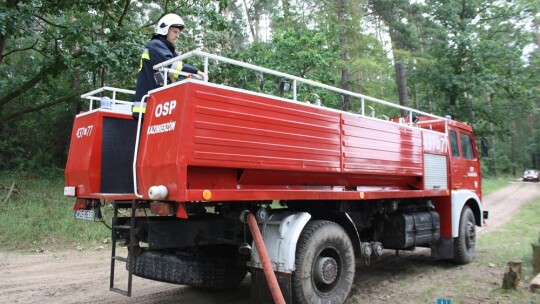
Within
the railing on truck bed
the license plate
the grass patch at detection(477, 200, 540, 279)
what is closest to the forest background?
the railing on truck bed

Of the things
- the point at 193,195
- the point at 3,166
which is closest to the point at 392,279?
the point at 193,195

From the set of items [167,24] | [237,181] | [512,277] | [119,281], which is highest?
[167,24]

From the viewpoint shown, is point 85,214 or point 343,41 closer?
point 85,214

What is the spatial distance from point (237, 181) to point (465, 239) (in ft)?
A: 18.1

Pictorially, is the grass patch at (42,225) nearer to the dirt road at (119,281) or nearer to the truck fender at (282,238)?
the dirt road at (119,281)

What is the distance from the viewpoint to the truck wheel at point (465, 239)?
780 cm

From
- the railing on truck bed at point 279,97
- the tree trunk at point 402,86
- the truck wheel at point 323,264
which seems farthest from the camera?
the tree trunk at point 402,86

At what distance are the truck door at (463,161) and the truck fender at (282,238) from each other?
420cm

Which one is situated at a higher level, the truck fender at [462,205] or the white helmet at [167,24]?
the white helmet at [167,24]

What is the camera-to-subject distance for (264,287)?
4.64m

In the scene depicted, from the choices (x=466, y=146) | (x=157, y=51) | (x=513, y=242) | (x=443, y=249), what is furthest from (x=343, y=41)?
(x=157, y=51)

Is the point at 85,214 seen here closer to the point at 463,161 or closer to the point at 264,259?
the point at 264,259

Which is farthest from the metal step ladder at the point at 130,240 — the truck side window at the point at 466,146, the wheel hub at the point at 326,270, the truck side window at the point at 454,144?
the truck side window at the point at 466,146

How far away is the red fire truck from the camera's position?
391 cm
